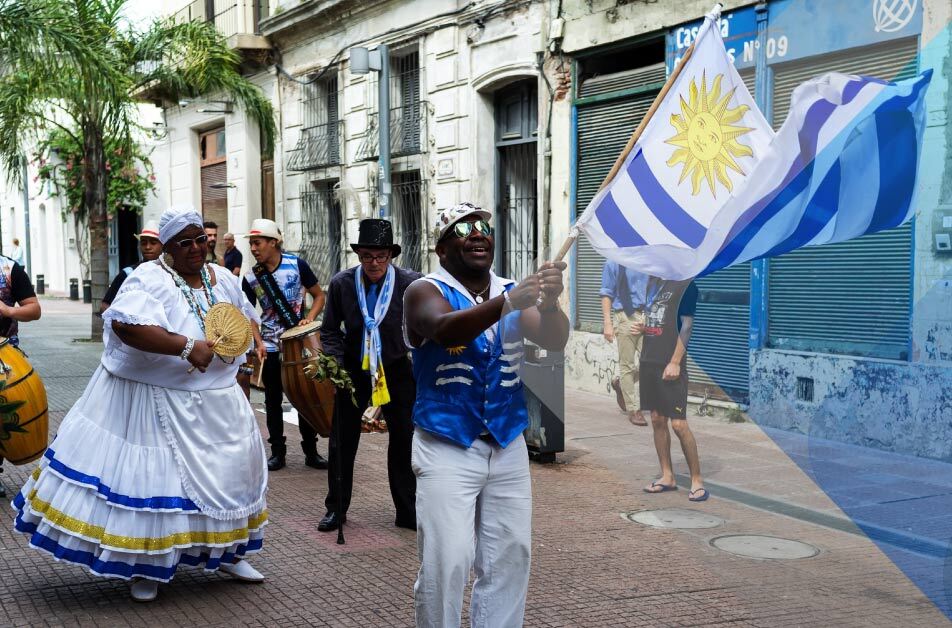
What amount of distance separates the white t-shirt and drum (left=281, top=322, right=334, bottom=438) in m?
2.29

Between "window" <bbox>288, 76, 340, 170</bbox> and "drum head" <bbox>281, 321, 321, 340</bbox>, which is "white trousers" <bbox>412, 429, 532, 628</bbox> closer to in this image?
"drum head" <bbox>281, 321, 321, 340</bbox>

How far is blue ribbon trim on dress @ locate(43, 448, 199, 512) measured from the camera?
483 cm

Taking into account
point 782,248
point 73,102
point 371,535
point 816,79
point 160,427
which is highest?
point 73,102

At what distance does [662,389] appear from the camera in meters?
3.90

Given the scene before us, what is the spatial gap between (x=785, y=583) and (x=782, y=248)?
8.40ft

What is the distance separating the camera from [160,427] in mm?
4957

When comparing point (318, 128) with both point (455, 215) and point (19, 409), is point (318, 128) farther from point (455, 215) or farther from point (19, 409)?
point (455, 215)

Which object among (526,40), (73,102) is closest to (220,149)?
(73,102)

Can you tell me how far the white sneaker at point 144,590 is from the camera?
499cm

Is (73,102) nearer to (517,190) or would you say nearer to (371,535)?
(517,190)

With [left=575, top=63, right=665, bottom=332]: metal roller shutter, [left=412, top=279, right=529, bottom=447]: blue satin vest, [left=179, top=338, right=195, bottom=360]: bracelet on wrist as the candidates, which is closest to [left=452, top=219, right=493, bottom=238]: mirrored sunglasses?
[left=412, top=279, right=529, bottom=447]: blue satin vest

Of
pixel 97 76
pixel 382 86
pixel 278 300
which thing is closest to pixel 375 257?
pixel 278 300

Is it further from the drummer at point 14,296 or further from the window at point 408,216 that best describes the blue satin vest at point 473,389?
the window at point 408,216

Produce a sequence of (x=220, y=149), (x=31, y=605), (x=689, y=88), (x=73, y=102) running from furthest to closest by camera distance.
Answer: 1. (x=220, y=149)
2. (x=73, y=102)
3. (x=31, y=605)
4. (x=689, y=88)
